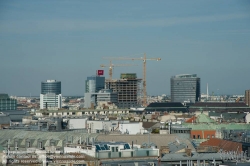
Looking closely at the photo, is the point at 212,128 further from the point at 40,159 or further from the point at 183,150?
the point at 40,159

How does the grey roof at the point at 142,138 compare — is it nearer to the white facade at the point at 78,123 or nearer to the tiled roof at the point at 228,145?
the tiled roof at the point at 228,145

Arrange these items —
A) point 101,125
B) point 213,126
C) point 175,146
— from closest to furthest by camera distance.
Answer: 1. point 175,146
2. point 213,126
3. point 101,125

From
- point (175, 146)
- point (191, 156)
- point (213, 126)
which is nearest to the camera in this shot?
point (191, 156)

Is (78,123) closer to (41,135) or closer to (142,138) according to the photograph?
(41,135)

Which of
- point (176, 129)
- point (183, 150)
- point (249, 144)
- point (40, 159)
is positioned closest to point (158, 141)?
point (249, 144)

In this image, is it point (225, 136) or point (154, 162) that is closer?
point (154, 162)

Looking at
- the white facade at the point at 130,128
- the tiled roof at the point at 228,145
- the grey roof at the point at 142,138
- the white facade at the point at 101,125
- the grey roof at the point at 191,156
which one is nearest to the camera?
the grey roof at the point at 191,156

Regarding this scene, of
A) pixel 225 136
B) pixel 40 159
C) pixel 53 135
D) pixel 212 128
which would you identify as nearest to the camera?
pixel 40 159

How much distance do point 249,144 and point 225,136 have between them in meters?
18.9

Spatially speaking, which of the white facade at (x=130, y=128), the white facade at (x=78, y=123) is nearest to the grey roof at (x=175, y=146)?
the white facade at (x=130, y=128)

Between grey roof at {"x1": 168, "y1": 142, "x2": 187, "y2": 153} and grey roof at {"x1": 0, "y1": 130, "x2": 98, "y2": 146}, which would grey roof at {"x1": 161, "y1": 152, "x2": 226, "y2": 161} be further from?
grey roof at {"x1": 0, "y1": 130, "x2": 98, "y2": 146}

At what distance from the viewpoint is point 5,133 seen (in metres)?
85.8

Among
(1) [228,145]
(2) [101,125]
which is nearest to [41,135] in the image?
(1) [228,145]

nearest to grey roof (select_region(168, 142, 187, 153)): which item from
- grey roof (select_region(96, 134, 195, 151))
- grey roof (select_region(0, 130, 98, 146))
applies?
grey roof (select_region(96, 134, 195, 151))
